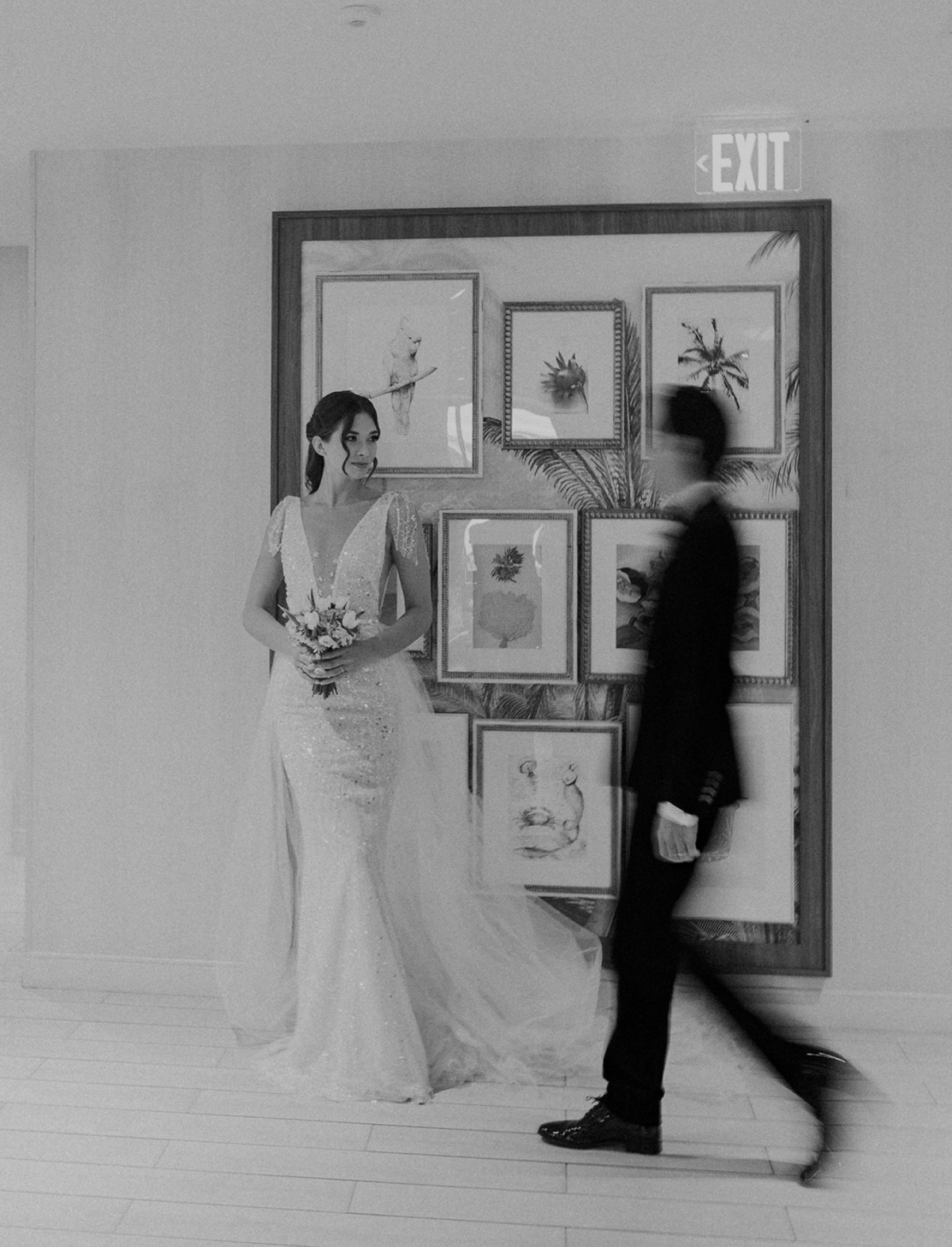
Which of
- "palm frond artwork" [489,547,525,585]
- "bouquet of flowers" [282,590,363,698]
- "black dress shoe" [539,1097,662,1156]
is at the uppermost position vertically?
"palm frond artwork" [489,547,525,585]

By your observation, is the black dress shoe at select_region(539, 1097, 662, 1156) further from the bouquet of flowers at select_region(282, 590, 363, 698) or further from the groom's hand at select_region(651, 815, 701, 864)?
the bouquet of flowers at select_region(282, 590, 363, 698)

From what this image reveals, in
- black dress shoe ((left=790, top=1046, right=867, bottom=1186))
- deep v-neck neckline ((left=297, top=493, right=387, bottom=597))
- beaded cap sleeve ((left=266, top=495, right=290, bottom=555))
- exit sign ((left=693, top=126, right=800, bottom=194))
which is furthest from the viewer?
exit sign ((left=693, top=126, right=800, bottom=194))

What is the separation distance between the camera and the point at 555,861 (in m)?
3.96

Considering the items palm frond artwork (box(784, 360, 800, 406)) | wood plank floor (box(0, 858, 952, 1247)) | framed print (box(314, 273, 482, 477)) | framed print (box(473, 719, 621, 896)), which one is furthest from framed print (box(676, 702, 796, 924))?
framed print (box(314, 273, 482, 477))

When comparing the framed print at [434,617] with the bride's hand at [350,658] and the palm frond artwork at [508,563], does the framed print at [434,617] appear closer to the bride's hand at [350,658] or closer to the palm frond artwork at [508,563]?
the palm frond artwork at [508,563]

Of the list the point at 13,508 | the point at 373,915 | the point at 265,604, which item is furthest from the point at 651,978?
the point at 13,508

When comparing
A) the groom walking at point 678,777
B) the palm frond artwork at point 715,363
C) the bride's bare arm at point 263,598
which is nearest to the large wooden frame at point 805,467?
the palm frond artwork at point 715,363

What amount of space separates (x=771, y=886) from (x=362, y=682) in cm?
149

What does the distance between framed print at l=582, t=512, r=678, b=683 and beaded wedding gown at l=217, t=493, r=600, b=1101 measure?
2.03ft

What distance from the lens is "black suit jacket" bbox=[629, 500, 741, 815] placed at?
103 inches

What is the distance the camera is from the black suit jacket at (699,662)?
2.60m

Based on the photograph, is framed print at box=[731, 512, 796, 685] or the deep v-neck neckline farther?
framed print at box=[731, 512, 796, 685]

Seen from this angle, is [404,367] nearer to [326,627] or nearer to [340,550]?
[340,550]

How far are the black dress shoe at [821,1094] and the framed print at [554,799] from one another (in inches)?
40.0
